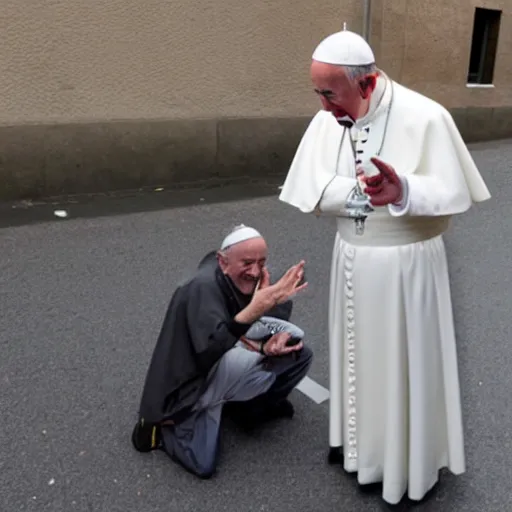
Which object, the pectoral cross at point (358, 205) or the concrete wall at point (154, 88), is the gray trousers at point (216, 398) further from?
the concrete wall at point (154, 88)

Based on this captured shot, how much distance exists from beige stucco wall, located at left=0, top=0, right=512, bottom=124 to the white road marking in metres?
4.51

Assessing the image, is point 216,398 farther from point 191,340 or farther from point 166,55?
point 166,55

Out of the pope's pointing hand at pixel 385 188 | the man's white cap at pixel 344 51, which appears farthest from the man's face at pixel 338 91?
the pope's pointing hand at pixel 385 188

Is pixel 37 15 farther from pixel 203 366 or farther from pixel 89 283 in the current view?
pixel 203 366

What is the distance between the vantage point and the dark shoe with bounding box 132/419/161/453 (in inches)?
110

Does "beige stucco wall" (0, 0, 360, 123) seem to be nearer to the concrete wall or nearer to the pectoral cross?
the concrete wall

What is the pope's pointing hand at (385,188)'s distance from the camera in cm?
190

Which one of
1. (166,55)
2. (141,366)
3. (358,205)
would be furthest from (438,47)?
(358,205)

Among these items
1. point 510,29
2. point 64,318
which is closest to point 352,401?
point 64,318

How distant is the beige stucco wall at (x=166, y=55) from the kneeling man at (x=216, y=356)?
4.58 m

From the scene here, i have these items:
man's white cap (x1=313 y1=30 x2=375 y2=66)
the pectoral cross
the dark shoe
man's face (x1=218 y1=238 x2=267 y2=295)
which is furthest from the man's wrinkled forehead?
the dark shoe

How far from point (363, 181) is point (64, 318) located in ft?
8.88

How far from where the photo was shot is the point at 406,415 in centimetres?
233

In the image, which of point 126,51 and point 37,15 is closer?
point 37,15
